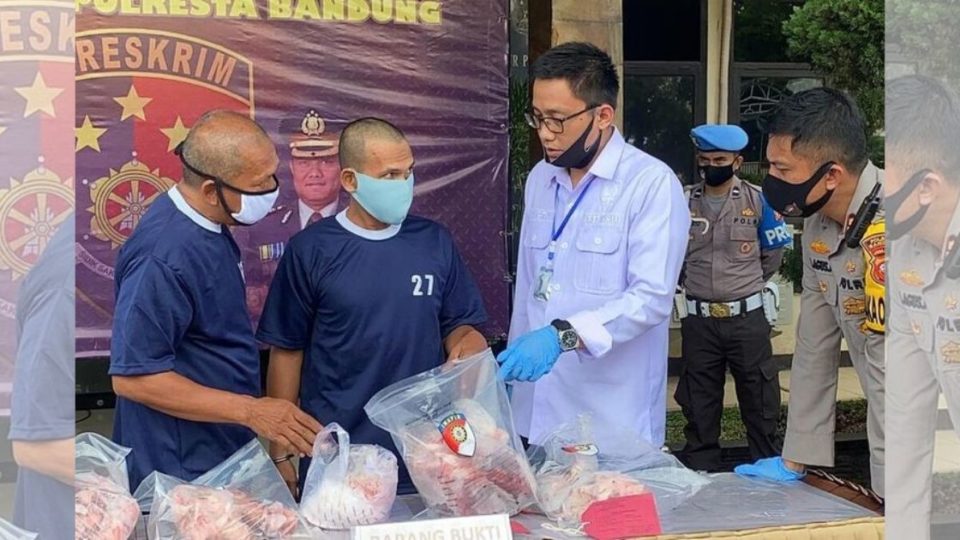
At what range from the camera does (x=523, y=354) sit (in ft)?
6.64

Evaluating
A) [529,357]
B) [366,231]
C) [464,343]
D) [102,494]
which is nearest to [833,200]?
[529,357]

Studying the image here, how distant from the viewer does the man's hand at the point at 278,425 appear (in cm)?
193

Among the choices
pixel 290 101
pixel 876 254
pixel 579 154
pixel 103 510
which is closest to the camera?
pixel 103 510

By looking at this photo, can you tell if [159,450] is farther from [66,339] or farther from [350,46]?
[350,46]

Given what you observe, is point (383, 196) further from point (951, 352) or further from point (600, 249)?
point (951, 352)

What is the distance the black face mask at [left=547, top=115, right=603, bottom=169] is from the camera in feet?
7.91

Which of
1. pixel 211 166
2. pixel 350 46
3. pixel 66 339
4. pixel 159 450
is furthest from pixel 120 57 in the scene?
pixel 66 339

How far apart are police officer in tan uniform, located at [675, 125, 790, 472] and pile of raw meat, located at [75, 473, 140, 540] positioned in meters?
3.48

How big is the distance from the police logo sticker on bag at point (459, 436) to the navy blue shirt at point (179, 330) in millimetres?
577

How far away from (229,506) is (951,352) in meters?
1.24

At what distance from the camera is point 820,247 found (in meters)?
2.18

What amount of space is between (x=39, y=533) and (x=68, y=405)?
0.61 feet

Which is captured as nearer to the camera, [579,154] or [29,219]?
[29,219]

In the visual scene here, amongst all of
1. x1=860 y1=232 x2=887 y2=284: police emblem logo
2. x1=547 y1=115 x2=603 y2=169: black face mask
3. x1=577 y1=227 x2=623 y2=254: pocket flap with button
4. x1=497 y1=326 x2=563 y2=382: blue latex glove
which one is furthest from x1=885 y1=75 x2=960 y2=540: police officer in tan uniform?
x1=547 y1=115 x2=603 y2=169: black face mask
